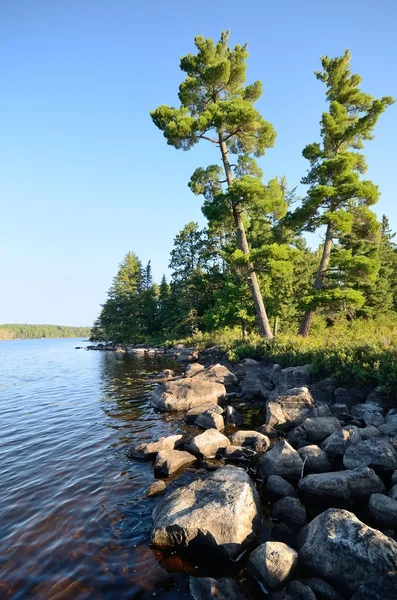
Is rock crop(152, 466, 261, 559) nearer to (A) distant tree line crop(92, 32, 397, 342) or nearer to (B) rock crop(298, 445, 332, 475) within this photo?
(B) rock crop(298, 445, 332, 475)

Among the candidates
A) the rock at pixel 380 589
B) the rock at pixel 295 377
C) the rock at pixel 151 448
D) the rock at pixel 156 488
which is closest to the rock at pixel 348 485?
the rock at pixel 380 589

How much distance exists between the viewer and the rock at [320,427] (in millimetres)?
7973

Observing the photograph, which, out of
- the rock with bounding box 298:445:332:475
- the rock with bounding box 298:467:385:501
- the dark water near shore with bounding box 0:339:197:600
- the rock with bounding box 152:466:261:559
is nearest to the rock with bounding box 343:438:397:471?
the rock with bounding box 298:445:332:475

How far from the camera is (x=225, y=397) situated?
42.7 feet

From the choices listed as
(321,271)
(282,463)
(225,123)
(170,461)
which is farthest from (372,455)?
(225,123)

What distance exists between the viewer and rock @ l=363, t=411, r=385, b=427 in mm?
7907

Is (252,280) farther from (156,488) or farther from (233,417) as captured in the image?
(156,488)

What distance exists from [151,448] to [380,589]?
5896 millimetres

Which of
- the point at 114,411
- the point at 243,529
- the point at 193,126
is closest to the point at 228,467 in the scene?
the point at 243,529

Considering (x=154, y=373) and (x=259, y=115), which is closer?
(x=259, y=115)

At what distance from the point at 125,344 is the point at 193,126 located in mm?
44851

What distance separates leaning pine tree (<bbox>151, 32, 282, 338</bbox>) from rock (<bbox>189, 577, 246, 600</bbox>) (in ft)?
51.6

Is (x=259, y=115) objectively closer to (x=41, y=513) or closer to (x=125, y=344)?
(x=41, y=513)

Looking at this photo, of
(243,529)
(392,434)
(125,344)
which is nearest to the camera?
(243,529)
